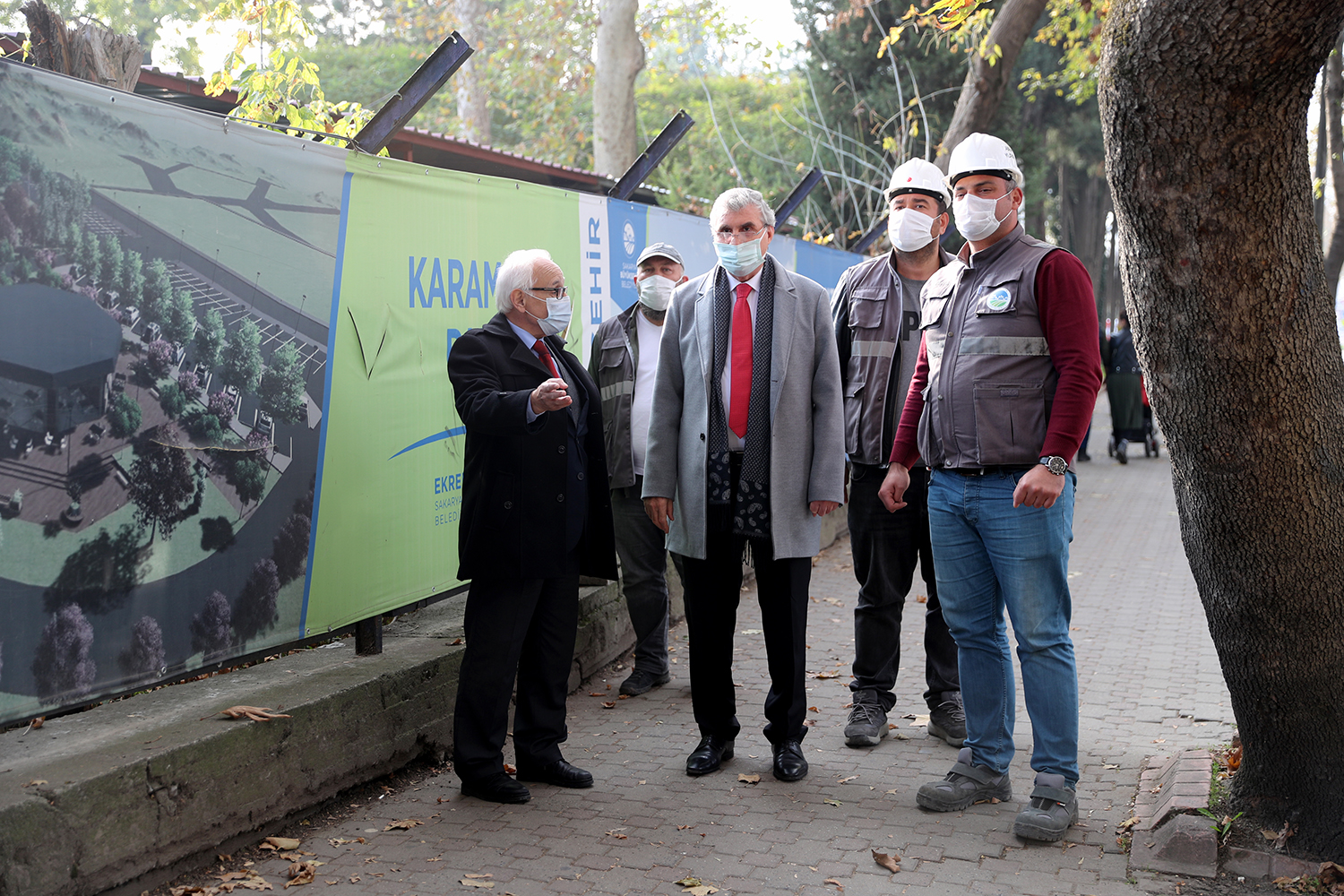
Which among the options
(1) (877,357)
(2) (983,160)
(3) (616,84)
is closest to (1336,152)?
(3) (616,84)

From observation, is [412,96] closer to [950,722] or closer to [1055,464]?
[1055,464]

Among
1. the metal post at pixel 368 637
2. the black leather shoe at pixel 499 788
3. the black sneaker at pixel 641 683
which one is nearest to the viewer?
the black leather shoe at pixel 499 788

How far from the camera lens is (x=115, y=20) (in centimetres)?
3612

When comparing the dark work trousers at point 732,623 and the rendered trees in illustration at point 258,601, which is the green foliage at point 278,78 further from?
the dark work trousers at point 732,623

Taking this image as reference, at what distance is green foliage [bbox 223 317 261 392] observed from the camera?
3832mm

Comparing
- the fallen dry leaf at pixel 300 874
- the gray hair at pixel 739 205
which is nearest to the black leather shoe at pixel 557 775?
the fallen dry leaf at pixel 300 874

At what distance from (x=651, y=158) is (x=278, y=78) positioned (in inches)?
93.7

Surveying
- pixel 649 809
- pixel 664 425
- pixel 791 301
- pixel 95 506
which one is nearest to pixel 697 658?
pixel 649 809

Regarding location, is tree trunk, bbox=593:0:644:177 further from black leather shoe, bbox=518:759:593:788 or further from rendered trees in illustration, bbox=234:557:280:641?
rendered trees in illustration, bbox=234:557:280:641

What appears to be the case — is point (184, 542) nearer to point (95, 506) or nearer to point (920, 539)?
point (95, 506)

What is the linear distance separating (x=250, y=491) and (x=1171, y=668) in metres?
4.75

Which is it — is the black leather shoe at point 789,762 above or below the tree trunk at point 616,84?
below

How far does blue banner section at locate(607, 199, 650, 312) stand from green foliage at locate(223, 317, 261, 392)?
120 inches

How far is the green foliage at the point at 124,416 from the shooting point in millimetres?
3387
